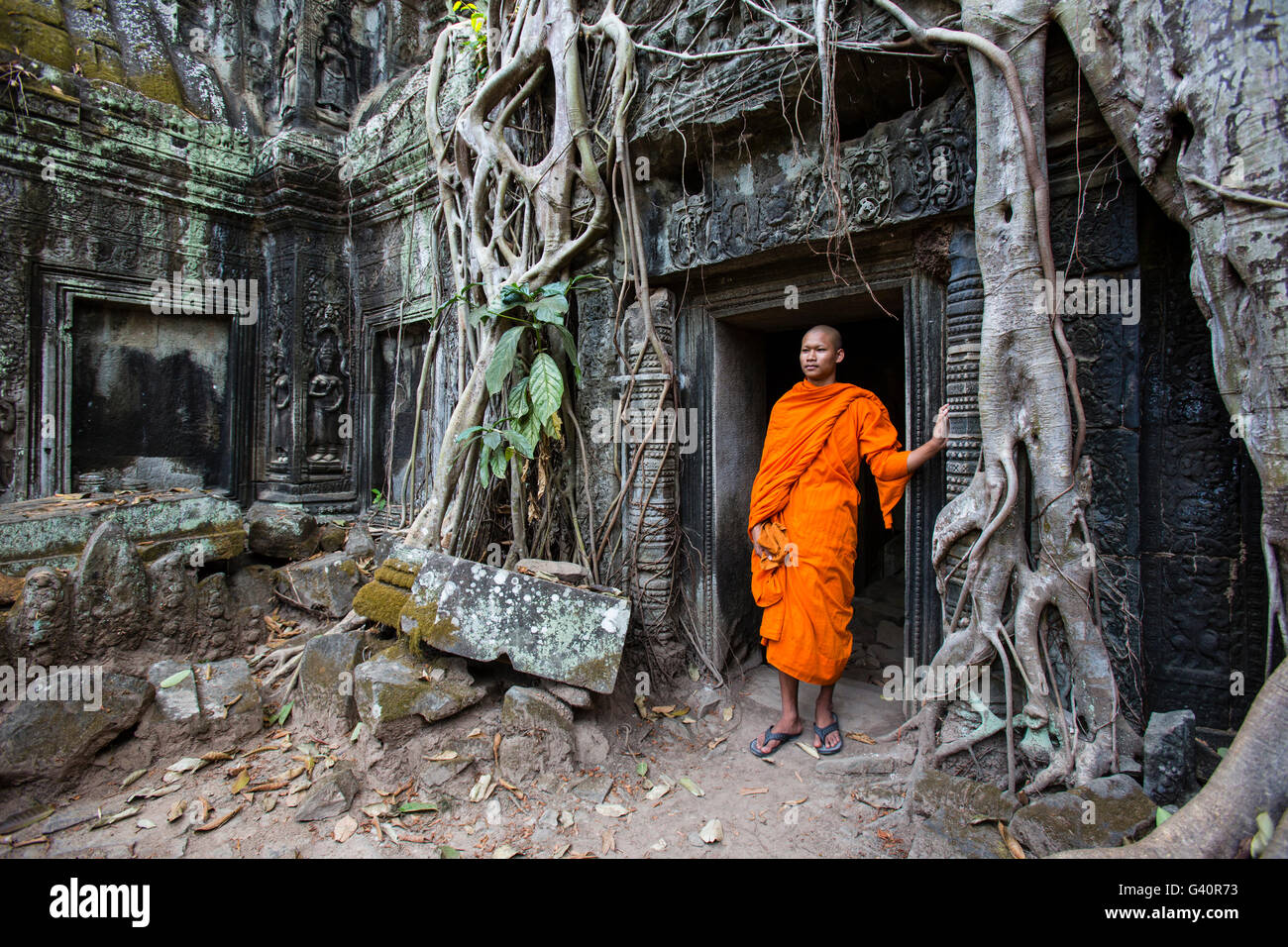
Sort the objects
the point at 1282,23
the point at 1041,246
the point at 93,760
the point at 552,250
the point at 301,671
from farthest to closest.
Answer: the point at 552,250, the point at 301,671, the point at 93,760, the point at 1041,246, the point at 1282,23

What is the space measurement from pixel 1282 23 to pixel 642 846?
3.01m

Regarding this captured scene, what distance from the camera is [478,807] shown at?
2318 millimetres

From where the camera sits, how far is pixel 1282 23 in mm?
1649

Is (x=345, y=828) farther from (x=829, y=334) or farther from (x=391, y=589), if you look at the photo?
(x=829, y=334)

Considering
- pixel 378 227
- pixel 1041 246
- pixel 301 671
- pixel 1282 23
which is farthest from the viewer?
pixel 378 227

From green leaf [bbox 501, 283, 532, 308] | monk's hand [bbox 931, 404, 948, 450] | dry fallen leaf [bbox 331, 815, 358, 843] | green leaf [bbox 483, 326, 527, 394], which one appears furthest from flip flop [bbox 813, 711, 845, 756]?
green leaf [bbox 501, 283, 532, 308]

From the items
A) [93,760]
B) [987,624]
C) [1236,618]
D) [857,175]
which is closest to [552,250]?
[857,175]

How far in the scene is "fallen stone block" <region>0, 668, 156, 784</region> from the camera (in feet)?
7.53

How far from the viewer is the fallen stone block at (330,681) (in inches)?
108

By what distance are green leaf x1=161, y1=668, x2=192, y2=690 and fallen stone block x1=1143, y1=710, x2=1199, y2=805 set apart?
372cm

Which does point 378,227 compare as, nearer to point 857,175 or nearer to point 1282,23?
point 857,175

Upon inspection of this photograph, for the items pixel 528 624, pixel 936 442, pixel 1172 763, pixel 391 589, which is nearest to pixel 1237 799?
pixel 1172 763

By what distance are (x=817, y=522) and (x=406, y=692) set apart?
1858 millimetres

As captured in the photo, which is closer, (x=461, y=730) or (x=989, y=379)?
(x=989, y=379)
